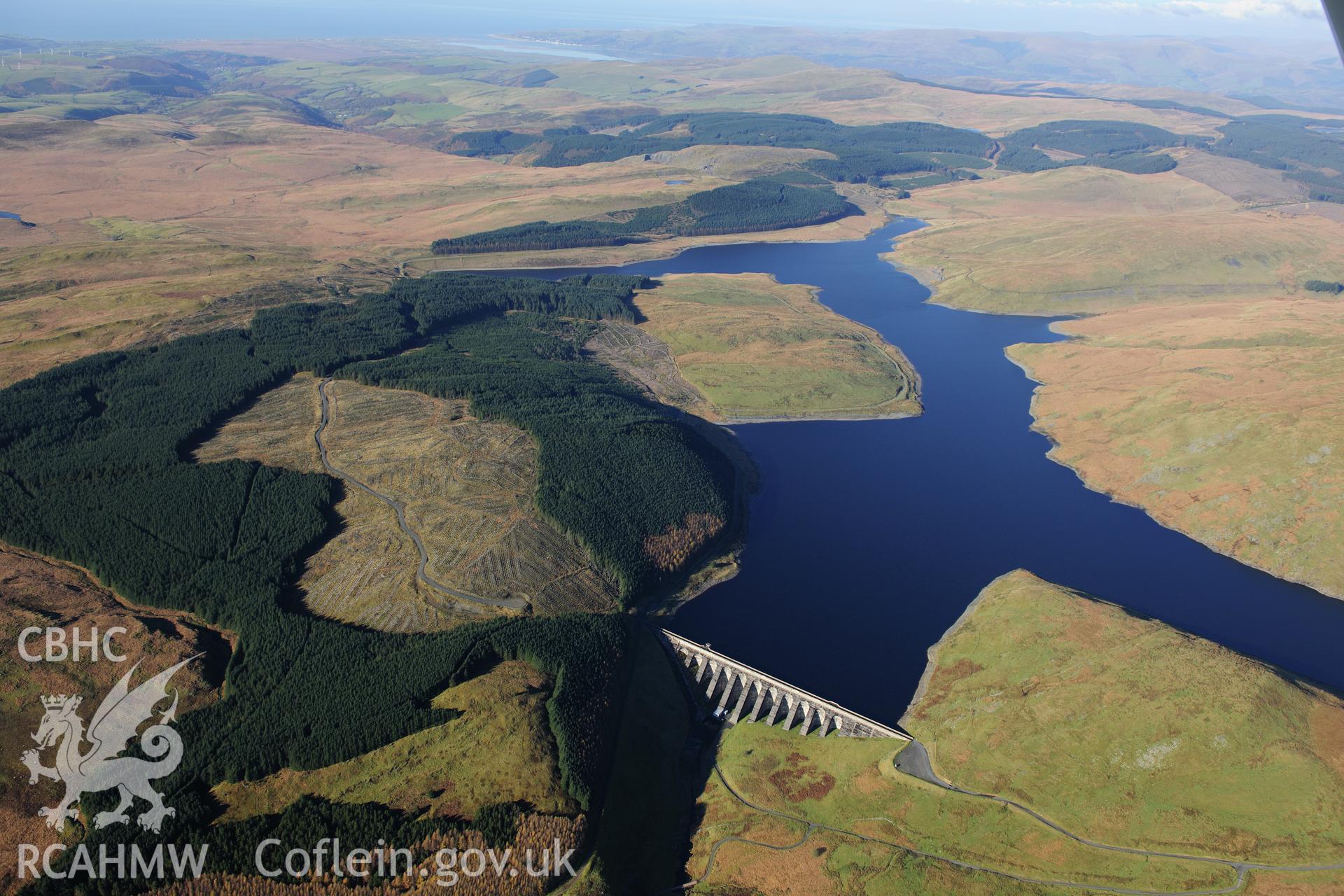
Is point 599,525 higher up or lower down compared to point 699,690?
higher up

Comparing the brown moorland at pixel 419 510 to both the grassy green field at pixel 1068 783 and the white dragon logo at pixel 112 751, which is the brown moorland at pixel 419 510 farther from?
the grassy green field at pixel 1068 783

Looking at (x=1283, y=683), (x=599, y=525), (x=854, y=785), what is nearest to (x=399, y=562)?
(x=599, y=525)

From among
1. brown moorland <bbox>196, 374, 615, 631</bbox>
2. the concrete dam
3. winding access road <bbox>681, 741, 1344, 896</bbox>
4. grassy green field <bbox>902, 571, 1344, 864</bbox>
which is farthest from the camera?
brown moorland <bbox>196, 374, 615, 631</bbox>

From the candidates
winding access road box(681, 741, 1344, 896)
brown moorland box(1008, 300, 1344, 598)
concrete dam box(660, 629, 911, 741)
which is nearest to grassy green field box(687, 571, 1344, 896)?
winding access road box(681, 741, 1344, 896)

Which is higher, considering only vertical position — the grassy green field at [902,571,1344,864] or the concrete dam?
the grassy green field at [902,571,1344,864]

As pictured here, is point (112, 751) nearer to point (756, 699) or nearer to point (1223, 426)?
point (756, 699)

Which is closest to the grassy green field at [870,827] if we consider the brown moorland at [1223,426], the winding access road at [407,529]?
the winding access road at [407,529]

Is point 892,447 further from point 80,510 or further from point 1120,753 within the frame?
point 80,510

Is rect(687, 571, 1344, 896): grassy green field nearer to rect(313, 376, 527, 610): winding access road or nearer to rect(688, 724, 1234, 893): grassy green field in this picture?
rect(688, 724, 1234, 893): grassy green field
